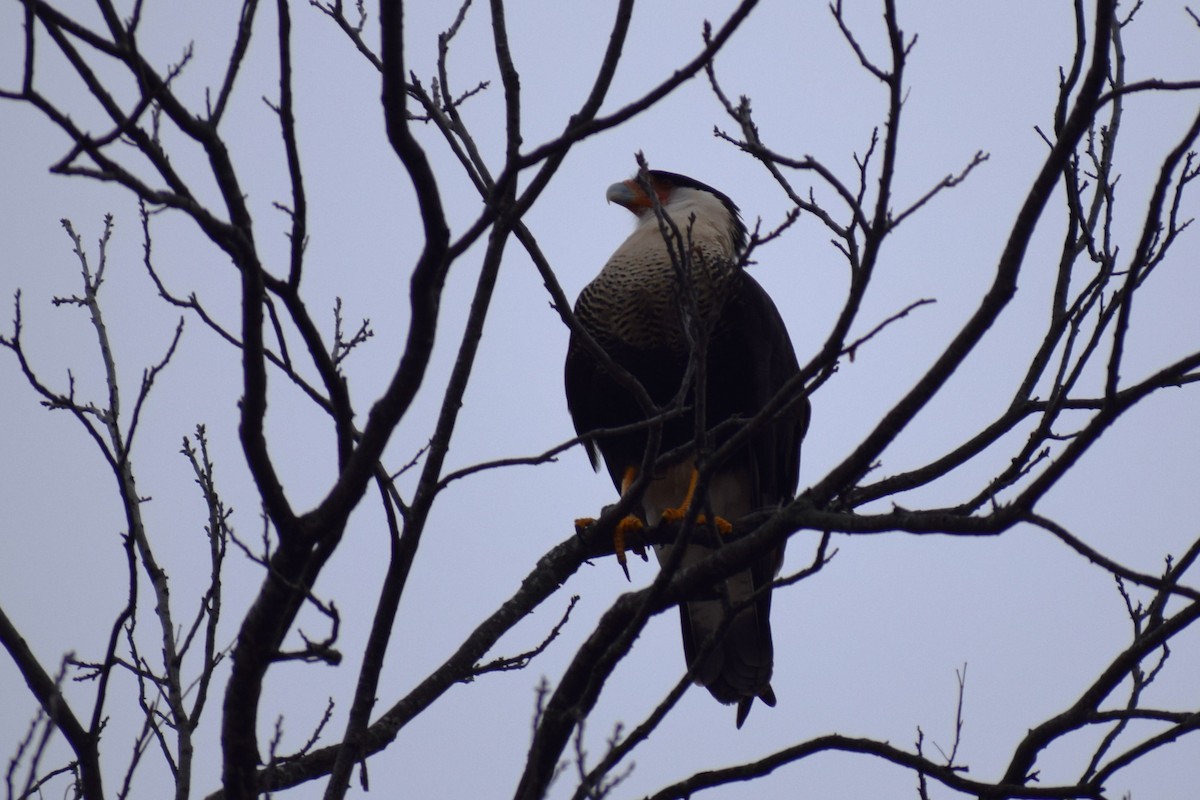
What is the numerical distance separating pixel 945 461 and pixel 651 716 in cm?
90

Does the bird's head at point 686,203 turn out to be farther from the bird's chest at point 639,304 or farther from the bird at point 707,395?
the bird's chest at point 639,304

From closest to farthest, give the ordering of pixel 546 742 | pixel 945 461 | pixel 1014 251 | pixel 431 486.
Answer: pixel 1014 251 < pixel 431 486 < pixel 546 742 < pixel 945 461

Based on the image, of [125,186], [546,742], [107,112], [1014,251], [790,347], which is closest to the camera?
[125,186]

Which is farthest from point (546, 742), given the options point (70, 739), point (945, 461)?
point (945, 461)

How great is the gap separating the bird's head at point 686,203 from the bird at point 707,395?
6.8 inches

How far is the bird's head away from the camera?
493cm

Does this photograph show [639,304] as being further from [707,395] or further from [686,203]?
[686,203]

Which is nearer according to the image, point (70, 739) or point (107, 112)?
point (107, 112)

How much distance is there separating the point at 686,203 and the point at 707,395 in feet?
3.67

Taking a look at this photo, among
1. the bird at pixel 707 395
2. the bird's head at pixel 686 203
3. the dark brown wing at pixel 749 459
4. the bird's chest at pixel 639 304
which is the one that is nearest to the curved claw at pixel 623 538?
the bird at pixel 707 395

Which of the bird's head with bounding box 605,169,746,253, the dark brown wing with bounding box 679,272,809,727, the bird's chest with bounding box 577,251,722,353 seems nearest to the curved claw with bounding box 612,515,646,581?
the dark brown wing with bounding box 679,272,809,727

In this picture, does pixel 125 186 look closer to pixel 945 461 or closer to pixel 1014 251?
pixel 1014 251

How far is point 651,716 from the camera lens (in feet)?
6.15

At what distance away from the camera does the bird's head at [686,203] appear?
4.93 m
